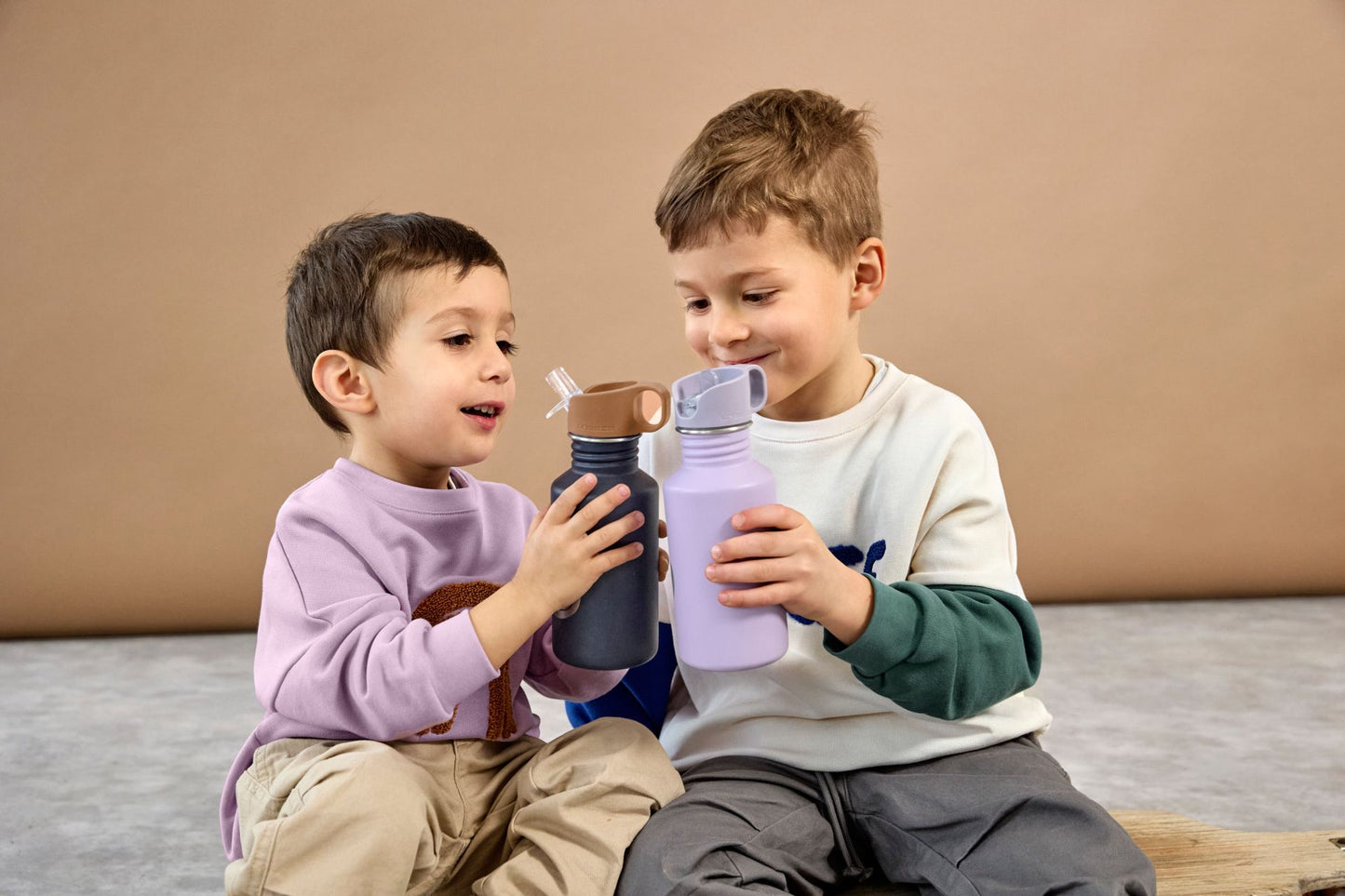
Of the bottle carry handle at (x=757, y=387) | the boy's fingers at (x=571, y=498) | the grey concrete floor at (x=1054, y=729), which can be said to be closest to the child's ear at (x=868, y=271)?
the bottle carry handle at (x=757, y=387)

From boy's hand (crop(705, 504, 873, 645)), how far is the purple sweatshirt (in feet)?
0.65

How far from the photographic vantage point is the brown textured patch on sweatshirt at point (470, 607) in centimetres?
104

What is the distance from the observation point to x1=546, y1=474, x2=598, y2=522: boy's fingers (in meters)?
0.90

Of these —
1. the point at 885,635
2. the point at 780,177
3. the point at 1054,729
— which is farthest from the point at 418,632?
the point at 1054,729

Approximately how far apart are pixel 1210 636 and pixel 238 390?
77.4 inches

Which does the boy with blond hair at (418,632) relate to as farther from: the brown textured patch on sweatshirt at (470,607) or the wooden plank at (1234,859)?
the wooden plank at (1234,859)

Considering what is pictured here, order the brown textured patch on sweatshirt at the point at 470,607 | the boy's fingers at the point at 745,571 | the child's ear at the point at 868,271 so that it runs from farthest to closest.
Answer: the child's ear at the point at 868,271, the brown textured patch on sweatshirt at the point at 470,607, the boy's fingers at the point at 745,571

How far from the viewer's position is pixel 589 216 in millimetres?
2479

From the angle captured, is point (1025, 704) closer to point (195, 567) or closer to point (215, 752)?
point (215, 752)

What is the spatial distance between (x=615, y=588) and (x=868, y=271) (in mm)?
414

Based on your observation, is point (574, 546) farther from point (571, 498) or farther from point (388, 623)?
point (388, 623)

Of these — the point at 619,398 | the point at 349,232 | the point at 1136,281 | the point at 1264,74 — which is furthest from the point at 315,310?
the point at 1264,74

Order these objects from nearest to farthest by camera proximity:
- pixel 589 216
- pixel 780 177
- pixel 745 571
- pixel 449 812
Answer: pixel 745 571, pixel 449 812, pixel 780 177, pixel 589 216

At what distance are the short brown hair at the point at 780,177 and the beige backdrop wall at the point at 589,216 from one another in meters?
1.34
